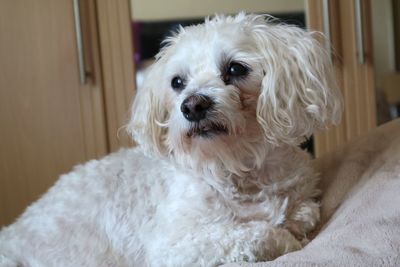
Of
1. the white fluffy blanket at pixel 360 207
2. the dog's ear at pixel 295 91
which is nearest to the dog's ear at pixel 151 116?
the dog's ear at pixel 295 91

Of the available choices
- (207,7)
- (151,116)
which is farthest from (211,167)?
(207,7)

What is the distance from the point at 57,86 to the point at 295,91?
1061 millimetres

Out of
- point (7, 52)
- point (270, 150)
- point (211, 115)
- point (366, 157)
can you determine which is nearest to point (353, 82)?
point (366, 157)

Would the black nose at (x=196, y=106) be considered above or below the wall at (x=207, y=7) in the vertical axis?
below

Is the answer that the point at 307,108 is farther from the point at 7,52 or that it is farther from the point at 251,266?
the point at 7,52

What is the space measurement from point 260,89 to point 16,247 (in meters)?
0.67

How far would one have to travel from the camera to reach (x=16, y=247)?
137 cm

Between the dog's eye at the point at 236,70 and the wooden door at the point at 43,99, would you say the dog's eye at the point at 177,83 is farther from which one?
the wooden door at the point at 43,99

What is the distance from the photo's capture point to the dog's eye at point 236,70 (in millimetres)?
1177

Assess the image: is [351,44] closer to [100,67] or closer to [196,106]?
[100,67]

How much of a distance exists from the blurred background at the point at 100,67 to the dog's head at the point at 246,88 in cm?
63

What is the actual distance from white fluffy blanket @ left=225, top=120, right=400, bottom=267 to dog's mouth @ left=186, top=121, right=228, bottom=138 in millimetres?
265

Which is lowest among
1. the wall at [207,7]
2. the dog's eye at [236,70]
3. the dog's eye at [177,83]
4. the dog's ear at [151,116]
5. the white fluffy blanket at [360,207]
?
the white fluffy blanket at [360,207]

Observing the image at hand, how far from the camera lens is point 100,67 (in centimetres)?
197
